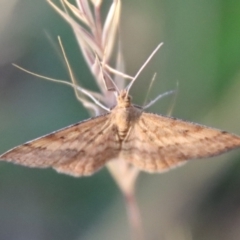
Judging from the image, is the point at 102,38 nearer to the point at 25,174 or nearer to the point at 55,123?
the point at 55,123

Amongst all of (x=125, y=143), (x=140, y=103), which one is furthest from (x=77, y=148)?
(x=140, y=103)

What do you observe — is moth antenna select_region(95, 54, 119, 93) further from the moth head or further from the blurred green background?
the blurred green background

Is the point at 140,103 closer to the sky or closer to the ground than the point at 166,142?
closer to the sky

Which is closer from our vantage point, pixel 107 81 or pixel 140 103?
pixel 107 81

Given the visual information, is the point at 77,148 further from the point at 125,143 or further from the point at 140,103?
the point at 140,103

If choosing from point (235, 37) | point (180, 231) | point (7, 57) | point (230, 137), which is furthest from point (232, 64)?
point (7, 57)

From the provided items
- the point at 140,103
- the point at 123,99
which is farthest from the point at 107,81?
the point at 140,103
